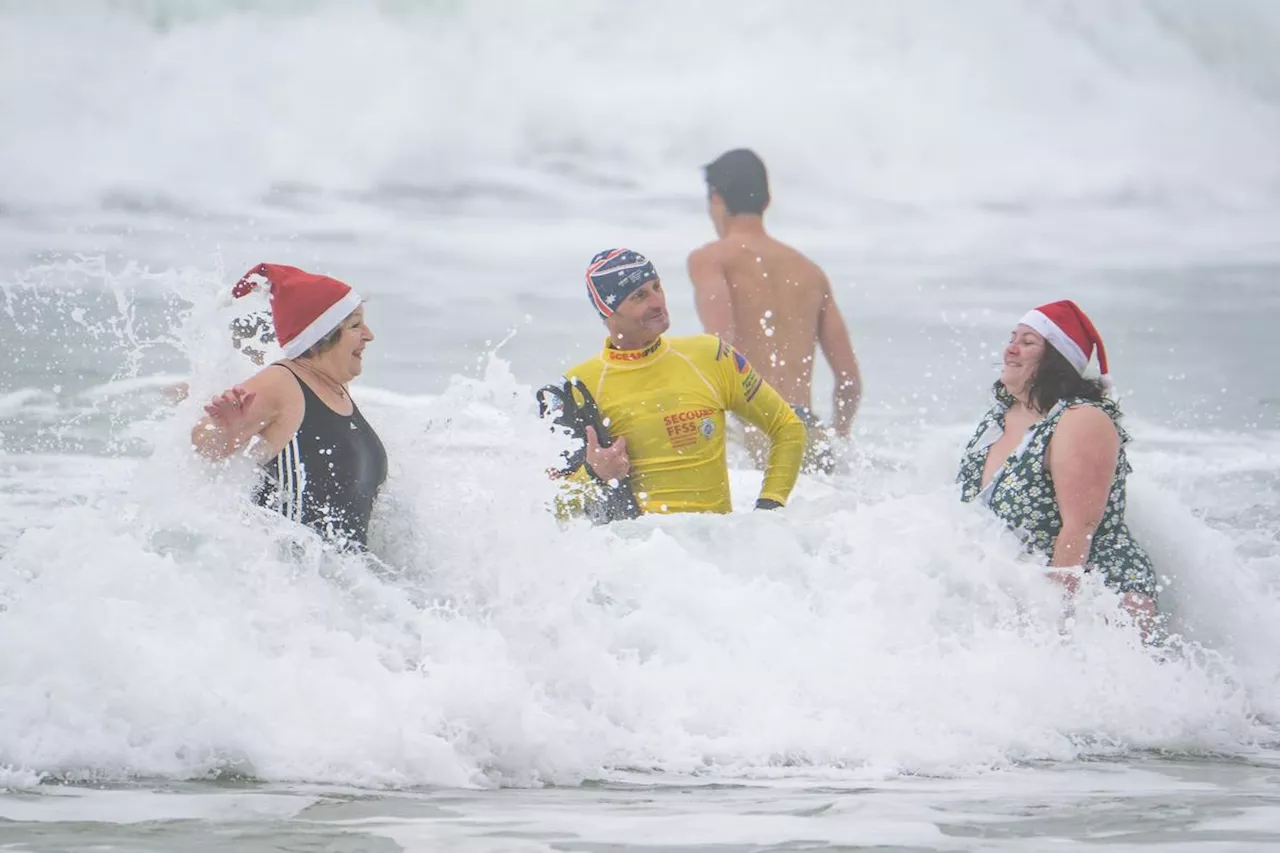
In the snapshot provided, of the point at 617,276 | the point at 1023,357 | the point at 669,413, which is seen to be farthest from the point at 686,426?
the point at 1023,357

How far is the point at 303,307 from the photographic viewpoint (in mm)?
2277

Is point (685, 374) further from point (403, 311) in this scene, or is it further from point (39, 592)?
point (403, 311)

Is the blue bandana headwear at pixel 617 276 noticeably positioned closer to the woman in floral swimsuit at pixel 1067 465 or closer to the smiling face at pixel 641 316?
the smiling face at pixel 641 316

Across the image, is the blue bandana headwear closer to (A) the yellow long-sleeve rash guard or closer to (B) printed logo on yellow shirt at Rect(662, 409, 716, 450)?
(A) the yellow long-sleeve rash guard

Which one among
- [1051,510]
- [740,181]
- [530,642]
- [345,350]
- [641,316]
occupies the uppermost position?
[740,181]

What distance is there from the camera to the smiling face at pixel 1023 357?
2.56m

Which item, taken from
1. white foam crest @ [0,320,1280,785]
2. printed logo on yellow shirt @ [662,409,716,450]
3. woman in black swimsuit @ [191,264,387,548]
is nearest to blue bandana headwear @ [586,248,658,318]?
printed logo on yellow shirt @ [662,409,716,450]

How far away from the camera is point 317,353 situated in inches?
90.2

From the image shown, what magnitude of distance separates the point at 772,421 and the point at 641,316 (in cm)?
37

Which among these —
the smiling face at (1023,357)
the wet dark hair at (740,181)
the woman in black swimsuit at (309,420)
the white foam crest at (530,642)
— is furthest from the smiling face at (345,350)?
the wet dark hair at (740,181)

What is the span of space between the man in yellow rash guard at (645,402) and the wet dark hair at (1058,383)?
25.8 inches

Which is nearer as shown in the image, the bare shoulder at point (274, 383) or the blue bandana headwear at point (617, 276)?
the bare shoulder at point (274, 383)

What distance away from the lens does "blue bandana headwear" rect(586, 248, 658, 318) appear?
2873 millimetres

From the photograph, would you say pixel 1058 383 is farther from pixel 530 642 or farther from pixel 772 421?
pixel 530 642
